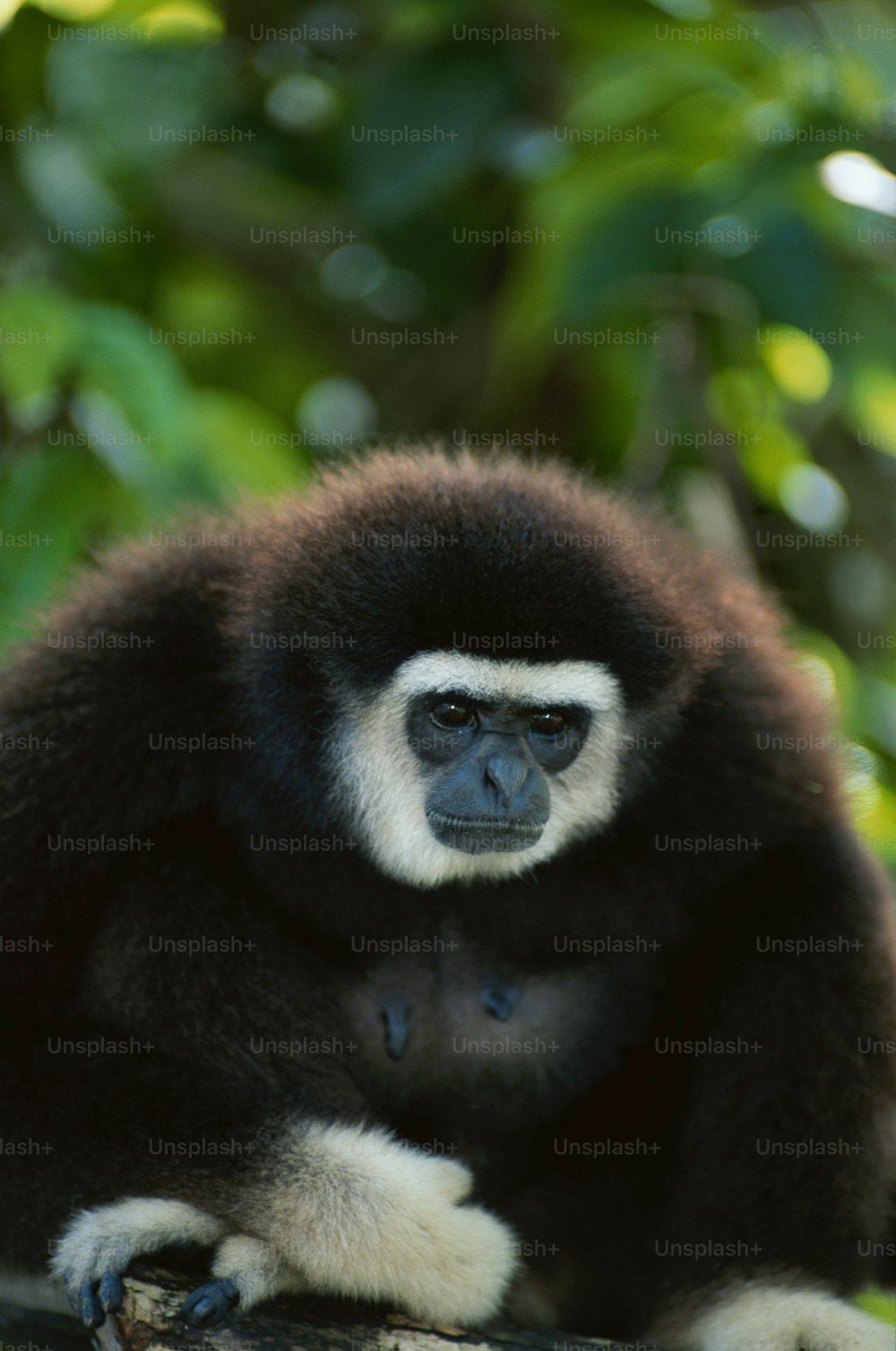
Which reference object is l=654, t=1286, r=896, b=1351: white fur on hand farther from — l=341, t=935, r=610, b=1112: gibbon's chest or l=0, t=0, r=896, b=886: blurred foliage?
l=0, t=0, r=896, b=886: blurred foliage

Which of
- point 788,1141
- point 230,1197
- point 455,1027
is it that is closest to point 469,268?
point 455,1027

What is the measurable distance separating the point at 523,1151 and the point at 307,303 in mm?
6636

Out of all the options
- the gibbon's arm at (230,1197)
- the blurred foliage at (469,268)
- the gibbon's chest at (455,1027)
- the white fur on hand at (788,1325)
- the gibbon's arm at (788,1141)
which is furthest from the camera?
the blurred foliage at (469,268)

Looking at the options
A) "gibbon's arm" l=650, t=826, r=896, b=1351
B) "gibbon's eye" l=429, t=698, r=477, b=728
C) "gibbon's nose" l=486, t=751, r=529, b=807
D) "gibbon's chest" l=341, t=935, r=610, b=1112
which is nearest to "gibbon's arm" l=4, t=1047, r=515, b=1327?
"gibbon's chest" l=341, t=935, r=610, b=1112

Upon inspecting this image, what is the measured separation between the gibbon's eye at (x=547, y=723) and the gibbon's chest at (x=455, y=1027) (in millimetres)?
900

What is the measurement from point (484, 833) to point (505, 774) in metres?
0.22

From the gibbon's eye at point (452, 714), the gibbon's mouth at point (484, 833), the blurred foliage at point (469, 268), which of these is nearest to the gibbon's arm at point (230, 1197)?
the gibbon's mouth at point (484, 833)

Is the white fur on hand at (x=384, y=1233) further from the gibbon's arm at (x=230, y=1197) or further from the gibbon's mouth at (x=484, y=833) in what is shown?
the gibbon's mouth at (x=484, y=833)

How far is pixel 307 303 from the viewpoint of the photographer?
1040 cm

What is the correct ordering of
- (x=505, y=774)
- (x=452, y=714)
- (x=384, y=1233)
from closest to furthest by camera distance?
1. (x=384, y=1233)
2. (x=505, y=774)
3. (x=452, y=714)

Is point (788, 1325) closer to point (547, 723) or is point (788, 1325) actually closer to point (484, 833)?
point (484, 833)

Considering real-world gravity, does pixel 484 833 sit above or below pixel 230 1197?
above

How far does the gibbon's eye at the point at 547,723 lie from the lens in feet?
17.6

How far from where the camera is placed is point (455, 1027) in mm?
5531
